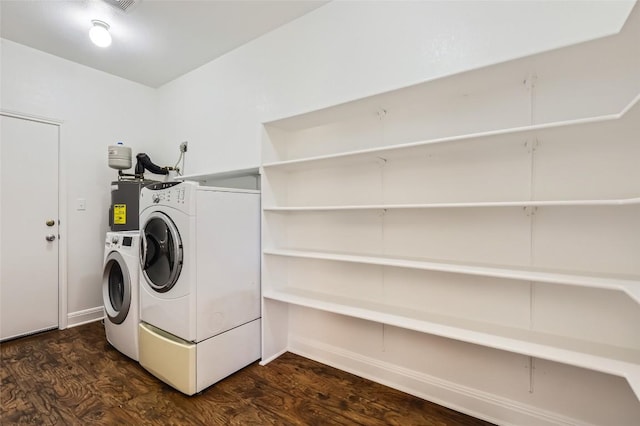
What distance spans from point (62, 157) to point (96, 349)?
1.88 metres

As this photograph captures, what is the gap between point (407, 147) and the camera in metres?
1.53

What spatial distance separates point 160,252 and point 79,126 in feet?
6.97

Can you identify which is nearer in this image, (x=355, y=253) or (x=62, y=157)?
(x=355, y=253)

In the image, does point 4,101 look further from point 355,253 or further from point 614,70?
point 614,70

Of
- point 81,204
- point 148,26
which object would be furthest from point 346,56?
point 81,204

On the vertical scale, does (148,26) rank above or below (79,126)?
above

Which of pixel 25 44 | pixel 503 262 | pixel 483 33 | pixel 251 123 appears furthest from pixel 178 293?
pixel 25 44

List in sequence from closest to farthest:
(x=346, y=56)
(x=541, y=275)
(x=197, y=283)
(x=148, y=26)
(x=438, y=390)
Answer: (x=541, y=275)
(x=438, y=390)
(x=197, y=283)
(x=346, y=56)
(x=148, y=26)

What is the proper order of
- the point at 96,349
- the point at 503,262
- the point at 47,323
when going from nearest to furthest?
1. the point at 503,262
2. the point at 96,349
3. the point at 47,323

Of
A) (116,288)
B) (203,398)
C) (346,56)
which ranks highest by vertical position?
(346,56)

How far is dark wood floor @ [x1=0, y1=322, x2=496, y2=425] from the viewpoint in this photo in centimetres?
156

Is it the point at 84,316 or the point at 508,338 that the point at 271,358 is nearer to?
the point at 508,338

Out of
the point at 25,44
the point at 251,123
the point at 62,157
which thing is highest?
the point at 25,44

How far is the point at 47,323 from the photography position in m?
2.74
